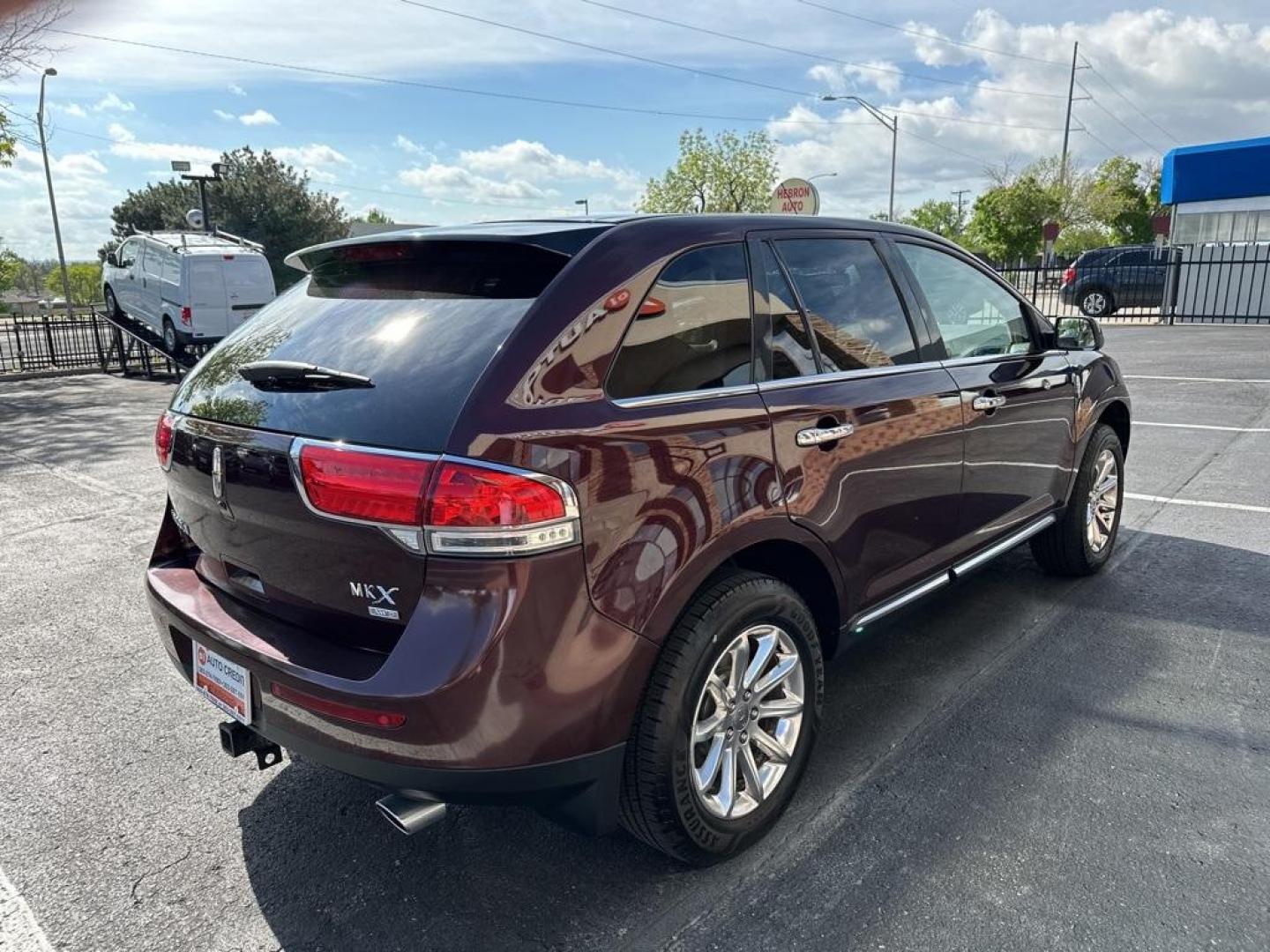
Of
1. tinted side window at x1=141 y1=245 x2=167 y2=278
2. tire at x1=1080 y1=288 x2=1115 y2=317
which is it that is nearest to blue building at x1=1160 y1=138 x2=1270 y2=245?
tire at x1=1080 y1=288 x2=1115 y2=317

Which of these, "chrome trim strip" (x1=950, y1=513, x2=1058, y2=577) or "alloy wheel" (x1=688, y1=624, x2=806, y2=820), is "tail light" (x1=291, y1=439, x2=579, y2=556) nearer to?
"alloy wheel" (x1=688, y1=624, x2=806, y2=820)

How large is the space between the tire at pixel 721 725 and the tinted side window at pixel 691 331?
56 cm

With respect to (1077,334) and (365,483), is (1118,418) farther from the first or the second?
(365,483)

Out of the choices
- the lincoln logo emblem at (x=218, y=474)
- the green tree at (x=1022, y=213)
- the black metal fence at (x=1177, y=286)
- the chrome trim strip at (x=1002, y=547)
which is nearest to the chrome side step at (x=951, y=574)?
the chrome trim strip at (x=1002, y=547)

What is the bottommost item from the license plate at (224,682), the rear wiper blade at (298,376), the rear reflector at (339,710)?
the license plate at (224,682)

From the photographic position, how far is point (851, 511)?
112 inches

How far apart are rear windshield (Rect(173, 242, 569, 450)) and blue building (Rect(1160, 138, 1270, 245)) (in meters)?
25.0

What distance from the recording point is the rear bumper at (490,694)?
196 cm

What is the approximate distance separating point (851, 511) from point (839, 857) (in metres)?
1.02

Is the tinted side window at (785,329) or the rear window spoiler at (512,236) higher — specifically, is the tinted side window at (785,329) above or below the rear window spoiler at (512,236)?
below

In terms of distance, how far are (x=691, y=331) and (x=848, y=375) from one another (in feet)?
2.30

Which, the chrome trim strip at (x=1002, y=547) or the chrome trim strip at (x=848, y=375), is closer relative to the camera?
the chrome trim strip at (x=848, y=375)

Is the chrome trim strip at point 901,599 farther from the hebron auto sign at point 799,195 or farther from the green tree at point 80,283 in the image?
the green tree at point 80,283

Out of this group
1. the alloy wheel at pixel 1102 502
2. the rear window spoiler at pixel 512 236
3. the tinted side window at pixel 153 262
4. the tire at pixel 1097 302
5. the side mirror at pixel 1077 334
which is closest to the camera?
the rear window spoiler at pixel 512 236
